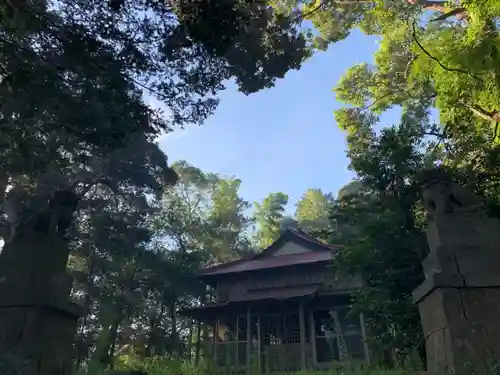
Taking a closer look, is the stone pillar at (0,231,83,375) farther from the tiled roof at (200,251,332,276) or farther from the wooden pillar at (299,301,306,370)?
the tiled roof at (200,251,332,276)

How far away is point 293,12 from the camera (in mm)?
14414

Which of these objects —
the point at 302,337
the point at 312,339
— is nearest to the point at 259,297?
the point at 302,337

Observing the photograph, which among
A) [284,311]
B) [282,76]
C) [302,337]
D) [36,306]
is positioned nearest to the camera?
[36,306]

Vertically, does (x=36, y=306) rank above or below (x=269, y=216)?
below

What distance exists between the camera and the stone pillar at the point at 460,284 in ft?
16.9

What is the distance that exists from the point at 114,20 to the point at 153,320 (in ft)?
66.1

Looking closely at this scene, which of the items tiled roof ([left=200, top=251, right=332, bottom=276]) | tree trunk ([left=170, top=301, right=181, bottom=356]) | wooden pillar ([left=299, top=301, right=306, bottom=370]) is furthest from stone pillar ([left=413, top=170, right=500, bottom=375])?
tree trunk ([left=170, top=301, right=181, bottom=356])

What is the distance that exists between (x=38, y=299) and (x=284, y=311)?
15.8m

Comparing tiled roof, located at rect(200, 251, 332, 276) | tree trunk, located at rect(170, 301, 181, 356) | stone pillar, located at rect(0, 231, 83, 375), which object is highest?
tiled roof, located at rect(200, 251, 332, 276)

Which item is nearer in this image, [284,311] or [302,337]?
[302,337]

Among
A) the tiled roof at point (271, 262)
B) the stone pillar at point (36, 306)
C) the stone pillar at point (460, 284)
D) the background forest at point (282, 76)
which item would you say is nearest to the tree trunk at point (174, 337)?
the tiled roof at point (271, 262)

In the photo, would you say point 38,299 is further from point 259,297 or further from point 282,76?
point 259,297

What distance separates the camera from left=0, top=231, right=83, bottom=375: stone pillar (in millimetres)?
5844

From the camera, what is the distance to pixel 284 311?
20656 millimetres
